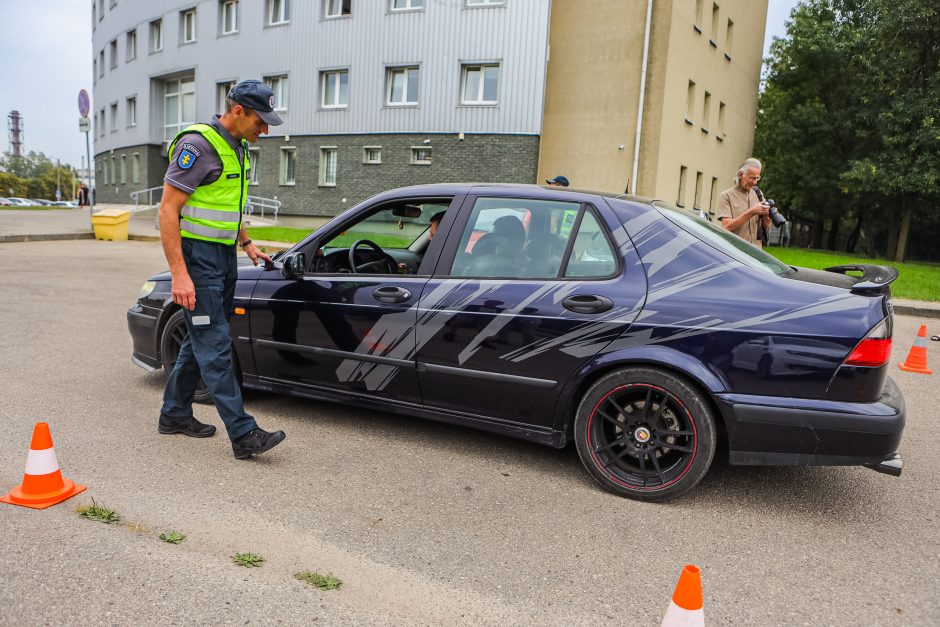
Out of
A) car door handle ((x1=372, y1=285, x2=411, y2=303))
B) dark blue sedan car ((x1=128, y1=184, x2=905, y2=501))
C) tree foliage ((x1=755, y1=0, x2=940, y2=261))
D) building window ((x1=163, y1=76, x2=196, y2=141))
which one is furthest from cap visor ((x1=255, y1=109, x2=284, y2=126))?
building window ((x1=163, y1=76, x2=196, y2=141))

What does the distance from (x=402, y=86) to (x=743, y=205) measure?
1834 centimetres

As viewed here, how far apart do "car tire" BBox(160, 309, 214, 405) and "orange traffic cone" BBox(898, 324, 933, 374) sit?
6.47m

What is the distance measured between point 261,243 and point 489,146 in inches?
338

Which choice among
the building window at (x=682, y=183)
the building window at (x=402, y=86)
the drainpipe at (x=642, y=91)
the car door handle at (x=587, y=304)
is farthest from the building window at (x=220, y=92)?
the car door handle at (x=587, y=304)

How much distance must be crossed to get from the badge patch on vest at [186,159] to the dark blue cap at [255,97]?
380mm

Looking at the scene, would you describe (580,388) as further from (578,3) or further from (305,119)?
(305,119)

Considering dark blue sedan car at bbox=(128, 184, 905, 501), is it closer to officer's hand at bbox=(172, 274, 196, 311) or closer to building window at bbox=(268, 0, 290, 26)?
officer's hand at bbox=(172, 274, 196, 311)

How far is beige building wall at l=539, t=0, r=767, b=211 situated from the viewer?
2019 cm

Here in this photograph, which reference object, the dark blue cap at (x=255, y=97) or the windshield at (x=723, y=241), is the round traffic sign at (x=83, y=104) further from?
the windshield at (x=723, y=241)

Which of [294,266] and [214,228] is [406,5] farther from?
[214,228]

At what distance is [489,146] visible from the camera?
2100cm

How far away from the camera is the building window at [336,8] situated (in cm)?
2348

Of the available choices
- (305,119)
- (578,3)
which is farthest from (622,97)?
(305,119)

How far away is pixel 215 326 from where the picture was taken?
362cm
